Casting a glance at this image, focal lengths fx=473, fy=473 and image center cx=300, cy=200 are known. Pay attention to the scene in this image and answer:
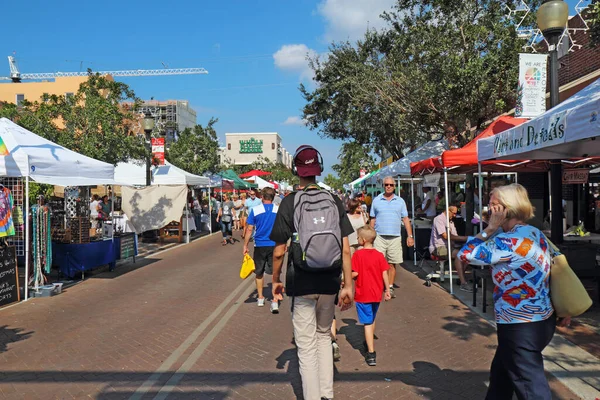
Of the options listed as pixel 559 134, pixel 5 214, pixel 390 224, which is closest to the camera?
pixel 559 134

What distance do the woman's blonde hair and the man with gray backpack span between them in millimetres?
1177

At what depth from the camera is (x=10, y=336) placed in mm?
6211

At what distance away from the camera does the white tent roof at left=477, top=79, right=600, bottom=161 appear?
4.54 meters

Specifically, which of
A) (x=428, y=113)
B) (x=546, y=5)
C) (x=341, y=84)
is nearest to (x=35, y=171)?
(x=546, y=5)

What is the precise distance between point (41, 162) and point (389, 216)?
20.9 ft

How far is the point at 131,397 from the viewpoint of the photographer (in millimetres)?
4211

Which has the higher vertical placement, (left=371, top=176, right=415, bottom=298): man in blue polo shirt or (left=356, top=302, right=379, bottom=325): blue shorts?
(left=371, top=176, right=415, bottom=298): man in blue polo shirt

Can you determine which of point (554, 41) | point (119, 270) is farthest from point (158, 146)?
point (554, 41)

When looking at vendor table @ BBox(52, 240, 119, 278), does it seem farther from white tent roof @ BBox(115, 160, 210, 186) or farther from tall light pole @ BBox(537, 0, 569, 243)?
tall light pole @ BBox(537, 0, 569, 243)

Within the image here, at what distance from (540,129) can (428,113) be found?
8.75m

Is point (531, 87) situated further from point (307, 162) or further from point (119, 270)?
point (119, 270)

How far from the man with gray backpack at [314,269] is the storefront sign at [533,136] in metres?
2.92

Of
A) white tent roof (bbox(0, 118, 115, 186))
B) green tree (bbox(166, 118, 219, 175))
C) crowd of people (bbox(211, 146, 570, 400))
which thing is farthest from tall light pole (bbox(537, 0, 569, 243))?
green tree (bbox(166, 118, 219, 175))

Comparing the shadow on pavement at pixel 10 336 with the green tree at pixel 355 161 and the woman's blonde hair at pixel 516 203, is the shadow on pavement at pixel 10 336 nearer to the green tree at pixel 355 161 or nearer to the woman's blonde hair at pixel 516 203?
the woman's blonde hair at pixel 516 203
